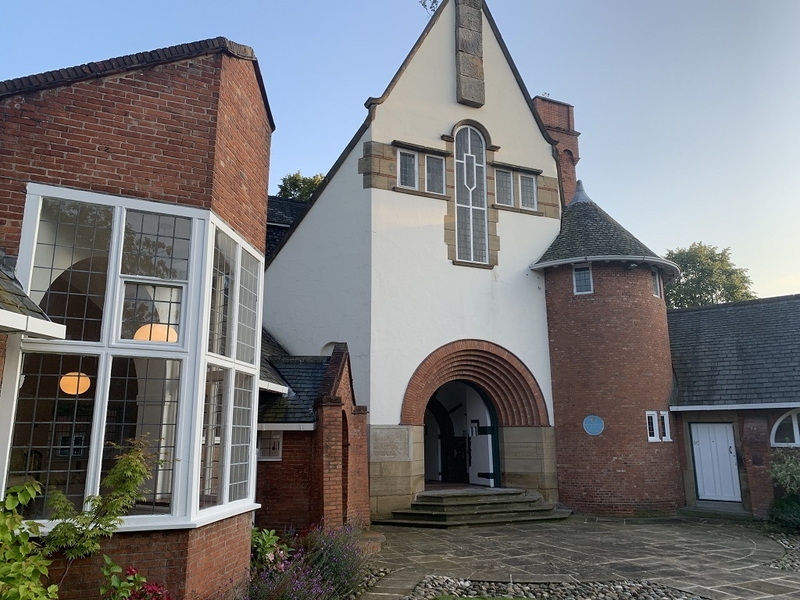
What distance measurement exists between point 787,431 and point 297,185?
2228cm

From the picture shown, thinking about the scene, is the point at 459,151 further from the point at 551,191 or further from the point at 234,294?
the point at 234,294

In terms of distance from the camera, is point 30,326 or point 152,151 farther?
point 152,151

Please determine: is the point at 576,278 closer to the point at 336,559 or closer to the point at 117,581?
the point at 336,559

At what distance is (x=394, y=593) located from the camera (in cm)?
847

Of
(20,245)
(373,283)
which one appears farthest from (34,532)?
(373,283)

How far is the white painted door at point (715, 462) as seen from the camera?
15.8 m

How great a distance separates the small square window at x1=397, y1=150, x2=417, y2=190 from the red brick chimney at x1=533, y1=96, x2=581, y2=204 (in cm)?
756

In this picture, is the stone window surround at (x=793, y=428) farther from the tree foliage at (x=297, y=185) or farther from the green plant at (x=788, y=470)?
the tree foliage at (x=297, y=185)

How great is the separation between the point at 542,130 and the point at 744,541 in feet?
38.9

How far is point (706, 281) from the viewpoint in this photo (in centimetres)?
3291

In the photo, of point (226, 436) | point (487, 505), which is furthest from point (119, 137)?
point (487, 505)

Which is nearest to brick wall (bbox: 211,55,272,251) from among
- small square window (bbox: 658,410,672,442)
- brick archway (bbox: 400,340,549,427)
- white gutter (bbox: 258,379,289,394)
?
white gutter (bbox: 258,379,289,394)

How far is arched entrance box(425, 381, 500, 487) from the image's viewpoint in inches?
682

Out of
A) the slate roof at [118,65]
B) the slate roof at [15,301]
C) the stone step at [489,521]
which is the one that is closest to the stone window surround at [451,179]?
the stone step at [489,521]
